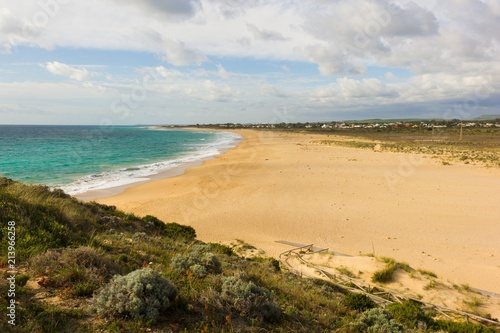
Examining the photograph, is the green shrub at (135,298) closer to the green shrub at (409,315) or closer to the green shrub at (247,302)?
the green shrub at (247,302)

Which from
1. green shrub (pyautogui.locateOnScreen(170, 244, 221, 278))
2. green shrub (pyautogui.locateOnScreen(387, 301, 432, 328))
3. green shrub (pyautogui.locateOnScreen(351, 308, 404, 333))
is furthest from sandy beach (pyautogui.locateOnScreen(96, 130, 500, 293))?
green shrub (pyautogui.locateOnScreen(351, 308, 404, 333))

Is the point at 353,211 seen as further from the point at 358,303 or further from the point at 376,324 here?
the point at 376,324

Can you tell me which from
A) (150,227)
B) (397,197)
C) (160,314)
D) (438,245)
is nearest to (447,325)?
(160,314)

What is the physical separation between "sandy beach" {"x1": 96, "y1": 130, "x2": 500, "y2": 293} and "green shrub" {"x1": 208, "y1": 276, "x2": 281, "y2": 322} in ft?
21.1

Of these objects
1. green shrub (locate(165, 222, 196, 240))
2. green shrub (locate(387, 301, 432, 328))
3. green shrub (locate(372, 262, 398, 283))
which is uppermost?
green shrub (locate(165, 222, 196, 240))

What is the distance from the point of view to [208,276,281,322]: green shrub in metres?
4.91

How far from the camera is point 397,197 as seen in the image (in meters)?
19.7

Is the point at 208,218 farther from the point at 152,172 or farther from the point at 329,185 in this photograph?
the point at 152,172

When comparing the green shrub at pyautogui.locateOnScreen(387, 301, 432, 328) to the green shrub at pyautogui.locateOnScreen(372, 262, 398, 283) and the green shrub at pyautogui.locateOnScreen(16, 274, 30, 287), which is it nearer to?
the green shrub at pyautogui.locateOnScreen(372, 262, 398, 283)

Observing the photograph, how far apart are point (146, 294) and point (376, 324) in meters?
3.86

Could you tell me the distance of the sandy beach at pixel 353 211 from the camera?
12.0m

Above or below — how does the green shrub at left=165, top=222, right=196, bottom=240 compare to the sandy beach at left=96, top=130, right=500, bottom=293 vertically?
above

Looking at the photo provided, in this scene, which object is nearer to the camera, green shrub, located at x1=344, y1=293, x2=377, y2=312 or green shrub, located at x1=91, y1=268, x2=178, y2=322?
green shrub, located at x1=91, y1=268, x2=178, y2=322

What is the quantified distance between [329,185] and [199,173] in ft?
39.0
